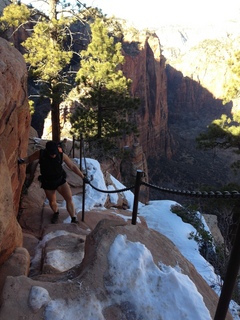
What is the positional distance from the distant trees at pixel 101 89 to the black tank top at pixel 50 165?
838 centimetres

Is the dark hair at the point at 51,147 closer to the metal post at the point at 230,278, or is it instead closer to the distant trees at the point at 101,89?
the metal post at the point at 230,278

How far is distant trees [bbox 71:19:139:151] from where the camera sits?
1235 centimetres

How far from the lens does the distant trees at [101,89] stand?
486 inches

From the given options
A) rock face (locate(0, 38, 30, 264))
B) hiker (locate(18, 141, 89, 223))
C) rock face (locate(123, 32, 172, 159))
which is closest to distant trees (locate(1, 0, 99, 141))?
rock face (locate(0, 38, 30, 264))

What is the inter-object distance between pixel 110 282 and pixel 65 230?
2379 millimetres

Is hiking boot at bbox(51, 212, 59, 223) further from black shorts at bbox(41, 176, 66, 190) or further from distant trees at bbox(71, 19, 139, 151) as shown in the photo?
distant trees at bbox(71, 19, 139, 151)

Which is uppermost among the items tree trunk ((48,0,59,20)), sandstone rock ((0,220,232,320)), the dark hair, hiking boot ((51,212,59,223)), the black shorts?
tree trunk ((48,0,59,20))

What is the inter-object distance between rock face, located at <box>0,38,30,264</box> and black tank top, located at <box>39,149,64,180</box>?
0.38 metres

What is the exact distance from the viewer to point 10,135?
3844mm

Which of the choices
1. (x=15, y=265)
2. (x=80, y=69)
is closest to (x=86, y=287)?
(x=15, y=265)

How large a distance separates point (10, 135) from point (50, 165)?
76 centimetres

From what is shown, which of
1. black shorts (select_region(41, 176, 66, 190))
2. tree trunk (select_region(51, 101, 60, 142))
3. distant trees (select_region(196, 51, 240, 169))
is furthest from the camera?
distant trees (select_region(196, 51, 240, 169))

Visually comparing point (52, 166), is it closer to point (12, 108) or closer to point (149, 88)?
point (12, 108)

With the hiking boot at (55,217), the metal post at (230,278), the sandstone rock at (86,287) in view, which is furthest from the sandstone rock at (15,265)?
the metal post at (230,278)
